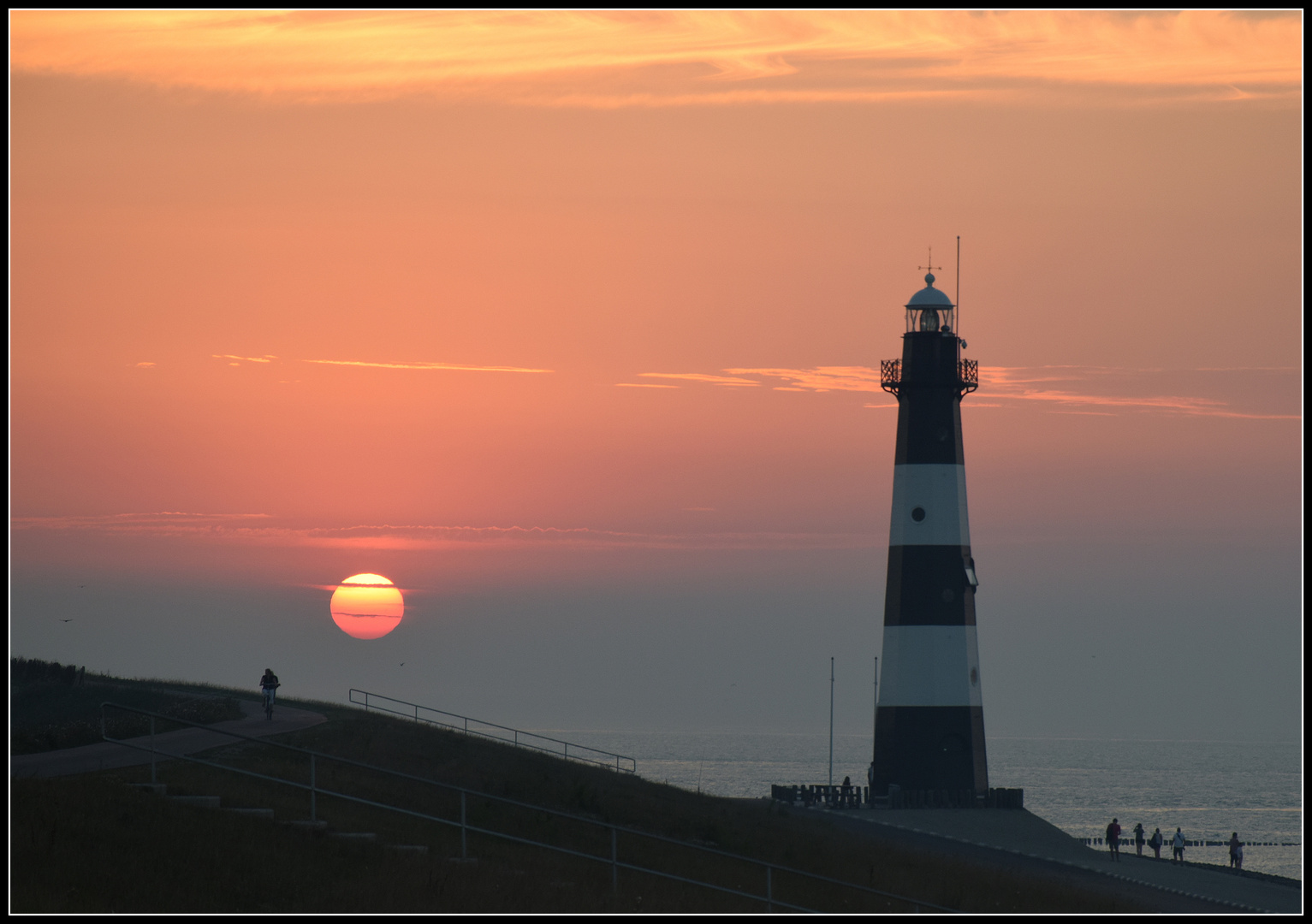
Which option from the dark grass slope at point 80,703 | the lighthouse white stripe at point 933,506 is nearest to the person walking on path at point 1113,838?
the lighthouse white stripe at point 933,506

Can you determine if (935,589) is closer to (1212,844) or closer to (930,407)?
(930,407)

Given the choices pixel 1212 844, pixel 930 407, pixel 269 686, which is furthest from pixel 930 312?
pixel 1212 844

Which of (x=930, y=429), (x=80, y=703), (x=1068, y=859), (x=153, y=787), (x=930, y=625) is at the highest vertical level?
(x=930, y=429)

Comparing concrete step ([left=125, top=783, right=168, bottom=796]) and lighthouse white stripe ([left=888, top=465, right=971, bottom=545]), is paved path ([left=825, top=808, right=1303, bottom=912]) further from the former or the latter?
concrete step ([left=125, top=783, right=168, bottom=796])

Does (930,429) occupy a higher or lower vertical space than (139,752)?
higher

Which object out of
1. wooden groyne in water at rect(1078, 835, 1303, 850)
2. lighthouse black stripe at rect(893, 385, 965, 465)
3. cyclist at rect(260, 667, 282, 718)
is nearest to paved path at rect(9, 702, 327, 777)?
cyclist at rect(260, 667, 282, 718)

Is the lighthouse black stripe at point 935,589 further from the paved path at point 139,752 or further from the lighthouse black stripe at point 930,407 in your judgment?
the paved path at point 139,752

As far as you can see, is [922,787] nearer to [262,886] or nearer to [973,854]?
[973,854]
